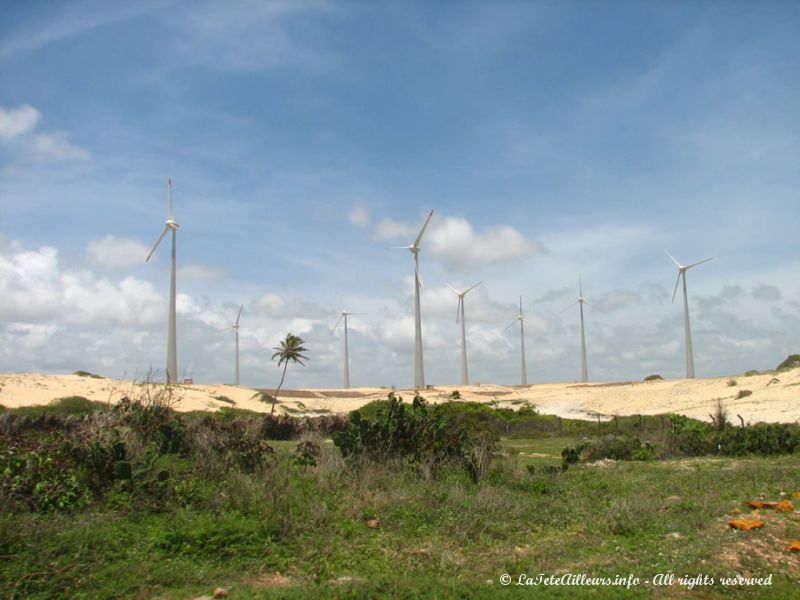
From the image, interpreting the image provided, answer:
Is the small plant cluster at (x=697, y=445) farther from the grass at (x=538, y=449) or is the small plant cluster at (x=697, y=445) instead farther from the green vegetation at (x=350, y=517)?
the green vegetation at (x=350, y=517)

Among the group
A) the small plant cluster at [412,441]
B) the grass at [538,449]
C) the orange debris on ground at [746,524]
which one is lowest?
the grass at [538,449]

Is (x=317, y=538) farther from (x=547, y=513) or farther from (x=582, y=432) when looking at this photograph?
(x=582, y=432)

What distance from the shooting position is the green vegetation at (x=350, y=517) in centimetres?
876

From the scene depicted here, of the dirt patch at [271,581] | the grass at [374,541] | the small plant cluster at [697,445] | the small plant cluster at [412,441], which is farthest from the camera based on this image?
the small plant cluster at [697,445]

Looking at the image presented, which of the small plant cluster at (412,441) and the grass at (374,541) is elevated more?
the small plant cluster at (412,441)

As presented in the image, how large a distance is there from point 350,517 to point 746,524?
6088 millimetres

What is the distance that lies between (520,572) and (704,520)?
4191mm

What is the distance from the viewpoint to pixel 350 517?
11648mm

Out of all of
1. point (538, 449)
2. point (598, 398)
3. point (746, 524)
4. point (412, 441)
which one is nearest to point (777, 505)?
point (746, 524)

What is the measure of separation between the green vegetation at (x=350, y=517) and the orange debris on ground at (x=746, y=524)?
163 millimetres

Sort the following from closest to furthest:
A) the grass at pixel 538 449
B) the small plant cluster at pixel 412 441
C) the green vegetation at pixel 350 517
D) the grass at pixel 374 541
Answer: the grass at pixel 374 541, the green vegetation at pixel 350 517, the small plant cluster at pixel 412 441, the grass at pixel 538 449

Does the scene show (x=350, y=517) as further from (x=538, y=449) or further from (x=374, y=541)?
(x=538, y=449)

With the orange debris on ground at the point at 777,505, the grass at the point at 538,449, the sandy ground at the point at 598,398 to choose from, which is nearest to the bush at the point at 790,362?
the sandy ground at the point at 598,398

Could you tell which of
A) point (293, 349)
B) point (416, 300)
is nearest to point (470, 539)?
point (293, 349)
